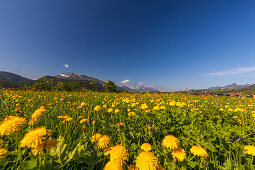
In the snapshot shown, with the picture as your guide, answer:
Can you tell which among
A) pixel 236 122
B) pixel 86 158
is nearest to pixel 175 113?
pixel 236 122

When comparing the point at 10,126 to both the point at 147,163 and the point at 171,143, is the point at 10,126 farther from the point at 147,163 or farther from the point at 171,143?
the point at 171,143

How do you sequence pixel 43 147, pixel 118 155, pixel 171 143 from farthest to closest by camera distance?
pixel 171 143, pixel 118 155, pixel 43 147

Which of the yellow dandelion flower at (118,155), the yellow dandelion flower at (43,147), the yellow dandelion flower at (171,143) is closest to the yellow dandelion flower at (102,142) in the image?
the yellow dandelion flower at (118,155)

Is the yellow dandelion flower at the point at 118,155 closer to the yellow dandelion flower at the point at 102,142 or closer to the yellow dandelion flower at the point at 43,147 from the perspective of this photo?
the yellow dandelion flower at the point at 102,142

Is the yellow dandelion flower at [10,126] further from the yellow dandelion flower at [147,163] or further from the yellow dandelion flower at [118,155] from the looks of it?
the yellow dandelion flower at [147,163]

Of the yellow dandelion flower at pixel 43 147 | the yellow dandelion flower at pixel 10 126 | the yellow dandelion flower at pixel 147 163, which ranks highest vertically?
the yellow dandelion flower at pixel 10 126

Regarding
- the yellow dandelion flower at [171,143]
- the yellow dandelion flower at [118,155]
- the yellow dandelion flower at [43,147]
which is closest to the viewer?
the yellow dandelion flower at [43,147]

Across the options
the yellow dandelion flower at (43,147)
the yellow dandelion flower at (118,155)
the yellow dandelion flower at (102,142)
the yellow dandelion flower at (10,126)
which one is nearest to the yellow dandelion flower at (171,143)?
the yellow dandelion flower at (118,155)

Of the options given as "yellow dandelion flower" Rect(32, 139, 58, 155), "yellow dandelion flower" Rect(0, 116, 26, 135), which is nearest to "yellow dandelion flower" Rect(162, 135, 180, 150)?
"yellow dandelion flower" Rect(32, 139, 58, 155)

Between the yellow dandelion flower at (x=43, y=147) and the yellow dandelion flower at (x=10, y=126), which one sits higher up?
the yellow dandelion flower at (x=10, y=126)

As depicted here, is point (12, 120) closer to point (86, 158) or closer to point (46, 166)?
point (46, 166)

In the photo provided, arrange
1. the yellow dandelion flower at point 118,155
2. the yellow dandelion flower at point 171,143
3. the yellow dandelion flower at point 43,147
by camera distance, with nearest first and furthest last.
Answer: the yellow dandelion flower at point 43,147
the yellow dandelion flower at point 118,155
the yellow dandelion flower at point 171,143

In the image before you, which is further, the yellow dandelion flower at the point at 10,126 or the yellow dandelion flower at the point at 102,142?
the yellow dandelion flower at the point at 102,142

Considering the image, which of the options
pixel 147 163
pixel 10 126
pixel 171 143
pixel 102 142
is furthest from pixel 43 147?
pixel 171 143
